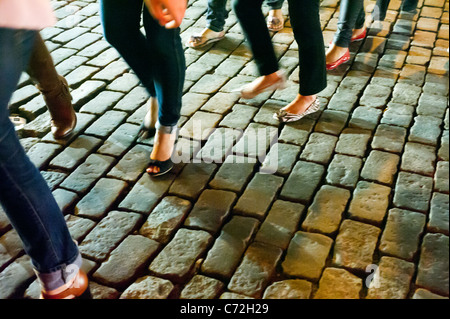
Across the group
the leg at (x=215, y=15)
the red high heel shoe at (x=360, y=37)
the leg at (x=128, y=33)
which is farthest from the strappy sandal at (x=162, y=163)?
the red high heel shoe at (x=360, y=37)

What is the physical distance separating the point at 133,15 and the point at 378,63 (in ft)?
7.68

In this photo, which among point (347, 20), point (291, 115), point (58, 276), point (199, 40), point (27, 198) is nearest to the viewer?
point (27, 198)

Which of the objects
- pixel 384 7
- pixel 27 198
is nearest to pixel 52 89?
pixel 27 198

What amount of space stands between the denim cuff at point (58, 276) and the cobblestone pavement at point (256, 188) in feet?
0.72

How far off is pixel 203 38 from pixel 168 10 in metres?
2.24

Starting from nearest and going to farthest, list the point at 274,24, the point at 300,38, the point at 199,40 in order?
the point at 300,38, the point at 199,40, the point at 274,24

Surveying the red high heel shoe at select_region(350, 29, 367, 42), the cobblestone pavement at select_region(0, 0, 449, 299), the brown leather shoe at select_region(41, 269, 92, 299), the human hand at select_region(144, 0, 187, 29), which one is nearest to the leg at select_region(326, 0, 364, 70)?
the cobblestone pavement at select_region(0, 0, 449, 299)

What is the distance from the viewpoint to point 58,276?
179 centimetres

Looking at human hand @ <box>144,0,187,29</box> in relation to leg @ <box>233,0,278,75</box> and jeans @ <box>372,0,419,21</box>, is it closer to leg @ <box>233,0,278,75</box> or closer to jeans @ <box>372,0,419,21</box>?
leg @ <box>233,0,278,75</box>

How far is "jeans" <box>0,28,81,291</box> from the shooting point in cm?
143

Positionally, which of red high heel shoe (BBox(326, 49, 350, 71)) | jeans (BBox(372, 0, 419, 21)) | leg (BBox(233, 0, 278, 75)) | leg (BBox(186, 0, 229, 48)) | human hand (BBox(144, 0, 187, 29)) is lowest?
red high heel shoe (BBox(326, 49, 350, 71))

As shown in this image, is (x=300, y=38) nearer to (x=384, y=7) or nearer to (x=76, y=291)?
(x=76, y=291)

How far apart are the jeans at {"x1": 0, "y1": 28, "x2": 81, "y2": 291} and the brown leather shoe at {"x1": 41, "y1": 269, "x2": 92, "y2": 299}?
45mm
